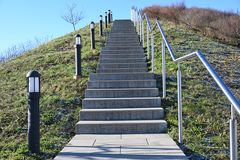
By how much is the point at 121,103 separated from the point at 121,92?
481 millimetres

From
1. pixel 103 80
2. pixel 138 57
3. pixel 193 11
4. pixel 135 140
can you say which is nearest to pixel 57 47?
pixel 138 57

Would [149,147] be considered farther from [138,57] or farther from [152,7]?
[152,7]

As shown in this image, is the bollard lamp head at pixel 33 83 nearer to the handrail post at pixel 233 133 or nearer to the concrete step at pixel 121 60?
the handrail post at pixel 233 133

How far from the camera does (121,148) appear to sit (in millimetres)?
5152

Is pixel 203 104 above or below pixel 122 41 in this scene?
below

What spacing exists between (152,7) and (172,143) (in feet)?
60.4

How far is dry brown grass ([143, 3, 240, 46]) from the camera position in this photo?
14688 mm

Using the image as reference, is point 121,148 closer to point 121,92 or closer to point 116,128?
point 116,128

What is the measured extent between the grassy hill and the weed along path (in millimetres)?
208

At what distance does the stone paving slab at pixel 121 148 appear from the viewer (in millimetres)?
4773

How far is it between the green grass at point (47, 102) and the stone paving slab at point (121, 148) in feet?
0.99

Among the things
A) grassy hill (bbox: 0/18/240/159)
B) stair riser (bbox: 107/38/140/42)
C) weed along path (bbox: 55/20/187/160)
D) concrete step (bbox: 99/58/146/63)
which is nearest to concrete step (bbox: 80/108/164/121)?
weed along path (bbox: 55/20/187/160)

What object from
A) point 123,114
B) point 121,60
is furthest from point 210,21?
point 123,114

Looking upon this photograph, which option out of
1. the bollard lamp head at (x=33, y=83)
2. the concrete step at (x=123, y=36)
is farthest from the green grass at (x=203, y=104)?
the concrete step at (x=123, y=36)
